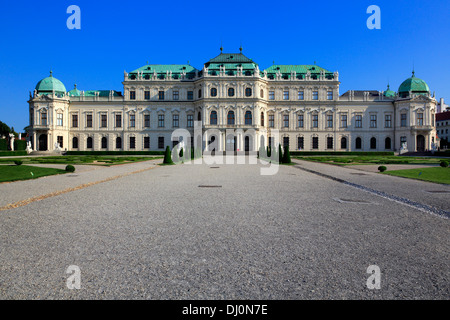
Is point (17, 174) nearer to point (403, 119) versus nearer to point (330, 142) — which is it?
point (330, 142)

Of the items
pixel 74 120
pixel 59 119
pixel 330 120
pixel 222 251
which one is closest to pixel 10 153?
pixel 59 119

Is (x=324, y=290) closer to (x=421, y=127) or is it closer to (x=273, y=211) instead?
(x=273, y=211)

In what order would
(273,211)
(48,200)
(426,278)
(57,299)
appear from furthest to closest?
(48,200) < (273,211) < (426,278) < (57,299)

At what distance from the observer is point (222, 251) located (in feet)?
15.3

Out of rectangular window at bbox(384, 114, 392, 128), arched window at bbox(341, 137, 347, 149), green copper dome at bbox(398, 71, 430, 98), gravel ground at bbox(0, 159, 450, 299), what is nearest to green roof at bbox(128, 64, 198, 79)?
arched window at bbox(341, 137, 347, 149)

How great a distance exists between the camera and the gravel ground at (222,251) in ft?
11.3

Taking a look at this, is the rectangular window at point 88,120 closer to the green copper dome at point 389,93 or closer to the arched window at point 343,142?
the arched window at point 343,142

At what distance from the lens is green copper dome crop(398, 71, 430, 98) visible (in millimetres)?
61500

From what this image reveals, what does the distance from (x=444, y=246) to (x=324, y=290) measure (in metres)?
2.73

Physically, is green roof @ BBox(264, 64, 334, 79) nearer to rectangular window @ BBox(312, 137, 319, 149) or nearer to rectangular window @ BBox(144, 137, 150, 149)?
rectangular window @ BBox(312, 137, 319, 149)

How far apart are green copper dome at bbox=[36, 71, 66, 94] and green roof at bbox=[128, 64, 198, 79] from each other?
14024mm

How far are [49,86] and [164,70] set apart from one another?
22.0m

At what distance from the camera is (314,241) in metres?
5.14
